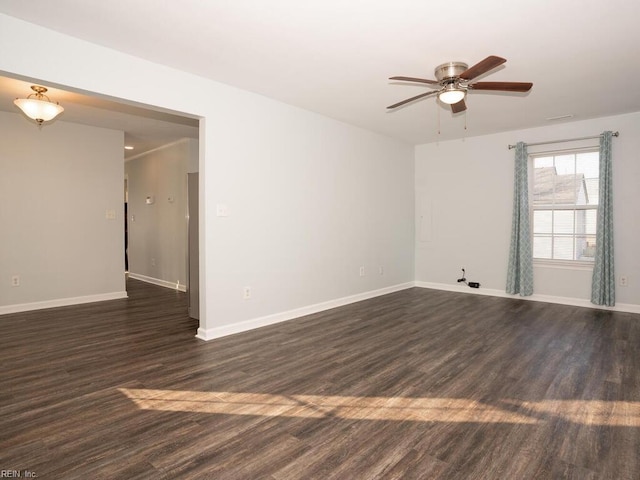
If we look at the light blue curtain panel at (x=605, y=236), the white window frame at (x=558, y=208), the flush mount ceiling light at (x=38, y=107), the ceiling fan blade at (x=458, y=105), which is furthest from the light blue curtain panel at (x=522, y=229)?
the flush mount ceiling light at (x=38, y=107)

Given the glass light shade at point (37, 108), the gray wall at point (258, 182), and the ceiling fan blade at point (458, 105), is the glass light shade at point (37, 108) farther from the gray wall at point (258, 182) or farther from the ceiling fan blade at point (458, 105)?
the ceiling fan blade at point (458, 105)

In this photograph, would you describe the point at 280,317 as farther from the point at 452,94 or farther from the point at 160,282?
the point at 160,282

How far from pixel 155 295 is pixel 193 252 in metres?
2.19

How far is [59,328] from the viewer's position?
402 centimetres

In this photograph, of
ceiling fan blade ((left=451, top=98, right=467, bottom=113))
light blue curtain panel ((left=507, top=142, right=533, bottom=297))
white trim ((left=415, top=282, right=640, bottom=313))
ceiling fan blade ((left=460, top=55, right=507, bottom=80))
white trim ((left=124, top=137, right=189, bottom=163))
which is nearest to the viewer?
ceiling fan blade ((left=460, top=55, right=507, bottom=80))

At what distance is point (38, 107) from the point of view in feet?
12.1

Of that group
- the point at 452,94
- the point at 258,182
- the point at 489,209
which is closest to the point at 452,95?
the point at 452,94

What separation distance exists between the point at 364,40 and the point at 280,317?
307 cm

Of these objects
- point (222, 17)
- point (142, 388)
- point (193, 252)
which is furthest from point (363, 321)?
point (222, 17)

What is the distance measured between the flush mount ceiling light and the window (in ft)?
21.4

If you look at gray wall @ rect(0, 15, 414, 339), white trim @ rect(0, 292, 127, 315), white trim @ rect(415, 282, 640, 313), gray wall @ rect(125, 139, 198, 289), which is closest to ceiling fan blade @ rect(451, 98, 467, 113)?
gray wall @ rect(0, 15, 414, 339)

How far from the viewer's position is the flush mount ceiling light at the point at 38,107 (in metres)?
3.61

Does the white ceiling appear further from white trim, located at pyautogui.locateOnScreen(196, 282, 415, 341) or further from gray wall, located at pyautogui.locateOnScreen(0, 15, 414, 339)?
white trim, located at pyautogui.locateOnScreen(196, 282, 415, 341)

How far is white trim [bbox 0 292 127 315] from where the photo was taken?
15.5ft
